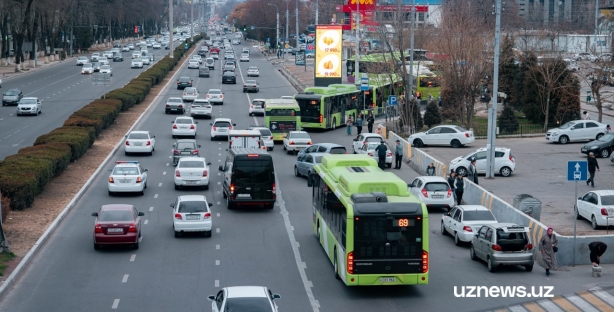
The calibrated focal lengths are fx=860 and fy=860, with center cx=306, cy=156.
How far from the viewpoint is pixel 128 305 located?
67.8 ft

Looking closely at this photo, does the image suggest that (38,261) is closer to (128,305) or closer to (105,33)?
(128,305)

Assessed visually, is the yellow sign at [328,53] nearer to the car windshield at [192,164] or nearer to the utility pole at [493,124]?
the utility pole at [493,124]

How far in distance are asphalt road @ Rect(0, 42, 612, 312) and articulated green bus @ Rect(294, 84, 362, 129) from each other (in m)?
22.7

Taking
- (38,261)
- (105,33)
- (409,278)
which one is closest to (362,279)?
(409,278)

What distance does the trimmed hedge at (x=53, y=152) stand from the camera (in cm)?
3145

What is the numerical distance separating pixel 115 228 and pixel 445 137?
30.1 meters

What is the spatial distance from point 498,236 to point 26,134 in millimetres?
37624

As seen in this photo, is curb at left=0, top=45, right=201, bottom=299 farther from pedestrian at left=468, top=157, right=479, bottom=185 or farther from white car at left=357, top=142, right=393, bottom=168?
pedestrian at left=468, top=157, right=479, bottom=185

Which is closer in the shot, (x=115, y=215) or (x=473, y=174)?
(x=115, y=215)

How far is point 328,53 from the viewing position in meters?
77.7

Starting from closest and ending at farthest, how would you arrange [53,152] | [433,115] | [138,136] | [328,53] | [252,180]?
[252,180] < [53,152] < [138,136] < [433,115] < [328,53]

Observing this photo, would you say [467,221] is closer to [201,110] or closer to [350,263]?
[350,263]

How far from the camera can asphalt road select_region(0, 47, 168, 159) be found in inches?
2098

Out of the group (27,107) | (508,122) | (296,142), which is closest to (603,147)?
(508,122)
